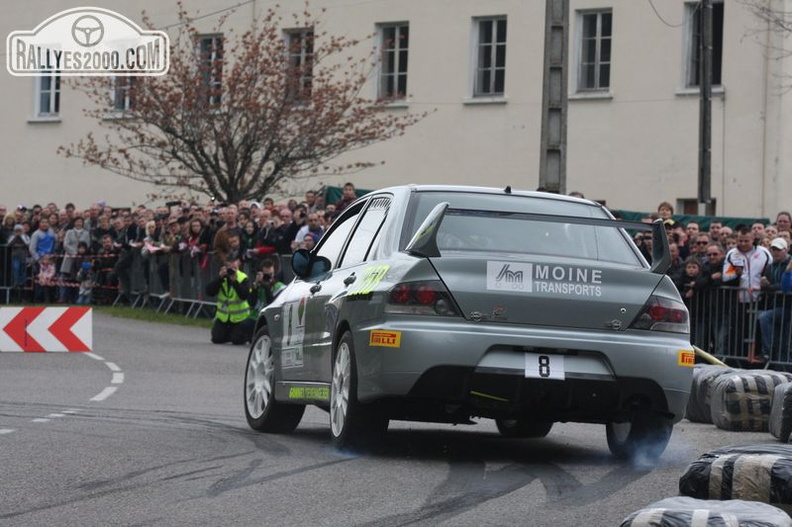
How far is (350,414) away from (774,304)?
35.9ft

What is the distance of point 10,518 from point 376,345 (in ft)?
9.37

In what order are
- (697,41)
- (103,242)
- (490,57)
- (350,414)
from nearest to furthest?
(350,414) → (103,242) → (697,41) → (490,57)

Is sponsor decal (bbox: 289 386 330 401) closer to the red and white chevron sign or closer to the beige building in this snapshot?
the red and white chevron sign

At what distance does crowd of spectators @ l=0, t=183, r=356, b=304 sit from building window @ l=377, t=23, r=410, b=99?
7283 millimetres

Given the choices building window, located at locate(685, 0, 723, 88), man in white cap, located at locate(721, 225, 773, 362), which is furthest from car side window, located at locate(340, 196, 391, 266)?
building window, located at locate(685, 0, 723, 88)

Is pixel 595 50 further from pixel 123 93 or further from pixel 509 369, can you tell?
pixel 509 369

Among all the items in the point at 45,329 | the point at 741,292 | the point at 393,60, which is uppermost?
the point at 393,60

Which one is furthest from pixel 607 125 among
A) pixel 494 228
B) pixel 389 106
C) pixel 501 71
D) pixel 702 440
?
pixel 494 228

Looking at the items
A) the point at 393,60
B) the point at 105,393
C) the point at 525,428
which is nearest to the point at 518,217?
the point at 525,428

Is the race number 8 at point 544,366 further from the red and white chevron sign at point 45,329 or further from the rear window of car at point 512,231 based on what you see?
the red and white chevron sign at point 45,329

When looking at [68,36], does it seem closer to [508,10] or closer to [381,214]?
[508,10]

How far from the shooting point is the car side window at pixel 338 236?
1202 centimetres

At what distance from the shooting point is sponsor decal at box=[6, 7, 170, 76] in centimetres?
4116

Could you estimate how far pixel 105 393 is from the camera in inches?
647
